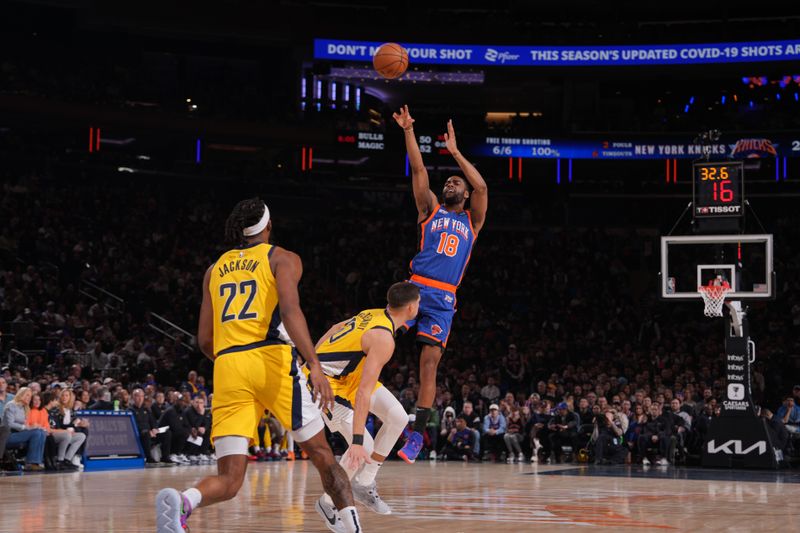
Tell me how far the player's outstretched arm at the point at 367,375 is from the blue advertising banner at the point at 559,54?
24.1 meters

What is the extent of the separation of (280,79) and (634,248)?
13.2 m

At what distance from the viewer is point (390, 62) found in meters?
10.3

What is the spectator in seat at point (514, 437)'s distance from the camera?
21.0 m

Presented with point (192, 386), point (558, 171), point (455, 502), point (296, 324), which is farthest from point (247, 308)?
point (558, 171)

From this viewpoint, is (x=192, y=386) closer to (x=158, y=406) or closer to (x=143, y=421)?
(x=158, y=406)

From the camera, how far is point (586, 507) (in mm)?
9734

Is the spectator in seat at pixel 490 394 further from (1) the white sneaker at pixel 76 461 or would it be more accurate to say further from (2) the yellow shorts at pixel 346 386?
(2) the yellow shorts at pixel 346 386

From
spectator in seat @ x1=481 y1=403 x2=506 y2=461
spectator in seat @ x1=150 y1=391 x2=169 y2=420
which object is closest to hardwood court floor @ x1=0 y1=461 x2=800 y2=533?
spectator in seat @ x1=150 y1=391 x2=169 y2=420

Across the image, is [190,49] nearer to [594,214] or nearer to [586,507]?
[594,214]

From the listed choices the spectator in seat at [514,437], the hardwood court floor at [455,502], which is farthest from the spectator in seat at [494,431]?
the hardwood court floor at [455,502]

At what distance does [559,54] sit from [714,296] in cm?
1494

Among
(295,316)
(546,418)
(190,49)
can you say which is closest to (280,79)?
(190,49)

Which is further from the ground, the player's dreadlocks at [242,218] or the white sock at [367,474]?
the player's dreadlocks at [242,218]

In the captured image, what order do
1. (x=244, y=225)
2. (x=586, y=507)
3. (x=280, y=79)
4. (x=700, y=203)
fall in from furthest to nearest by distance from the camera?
(x=280, y=79), (x=700, y=203), (x=586, y=507), (x=244, y=225)
